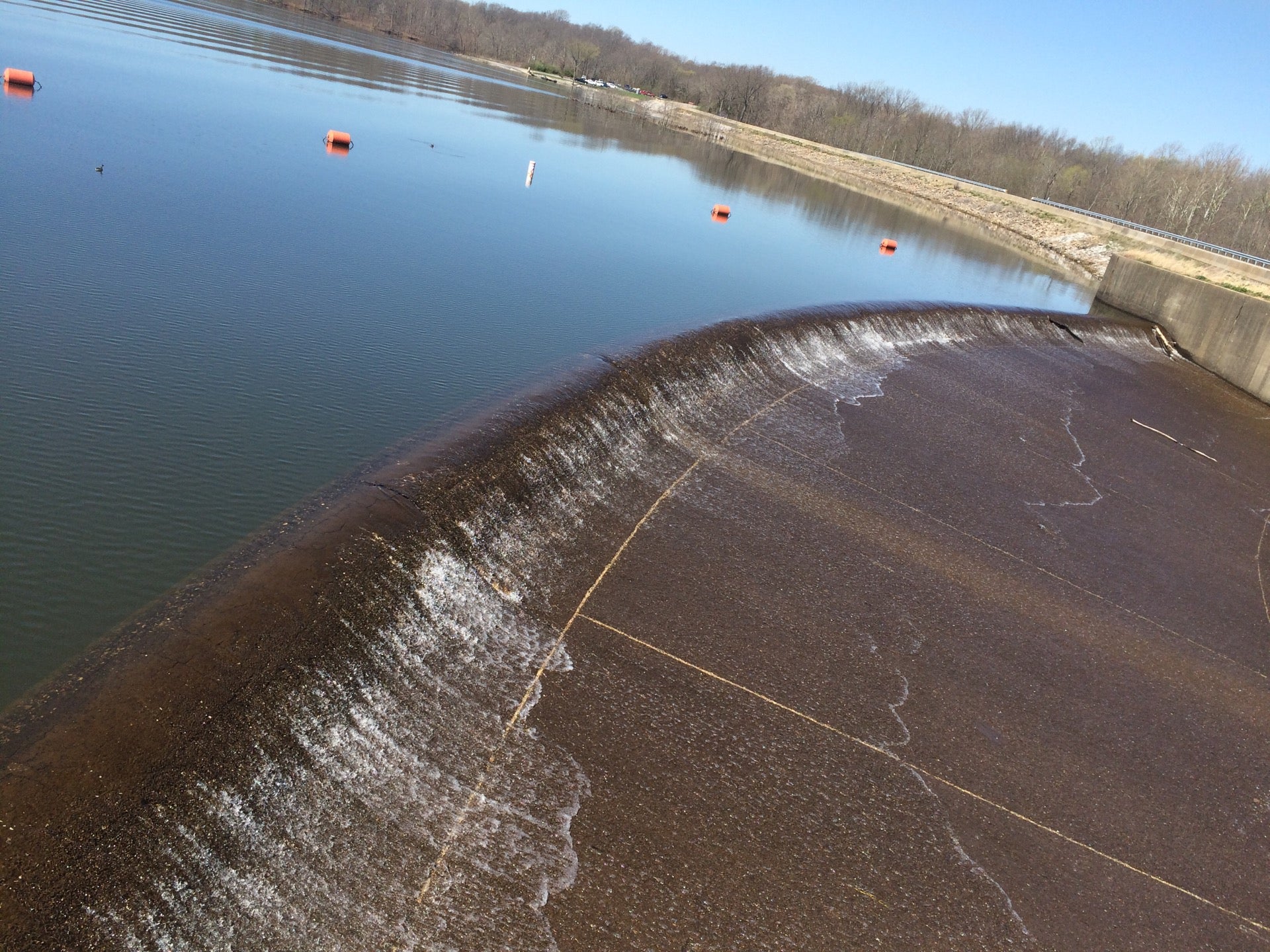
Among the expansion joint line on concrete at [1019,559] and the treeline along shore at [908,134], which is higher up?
the treeline along shore at [908,134]

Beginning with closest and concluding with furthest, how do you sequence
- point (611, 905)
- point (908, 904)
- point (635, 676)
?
1. point (611, 905)
2. point (908, 904)
3. point (635, 676)

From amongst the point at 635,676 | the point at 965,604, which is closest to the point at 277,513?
the point at 635,676

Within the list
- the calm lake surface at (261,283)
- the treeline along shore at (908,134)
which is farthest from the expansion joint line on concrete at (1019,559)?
the treeline along shore at (908,134)

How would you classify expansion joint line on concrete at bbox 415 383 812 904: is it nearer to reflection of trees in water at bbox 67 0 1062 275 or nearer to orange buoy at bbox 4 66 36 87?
orange buoy at bbox 4 66 36 87

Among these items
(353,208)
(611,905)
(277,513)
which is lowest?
(611,905)

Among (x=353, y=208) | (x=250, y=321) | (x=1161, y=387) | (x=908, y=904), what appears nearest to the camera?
(x=908, y=904)

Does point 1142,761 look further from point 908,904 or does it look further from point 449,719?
point 449,719

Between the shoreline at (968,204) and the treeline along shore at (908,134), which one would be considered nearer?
the shoreline at (968,204)

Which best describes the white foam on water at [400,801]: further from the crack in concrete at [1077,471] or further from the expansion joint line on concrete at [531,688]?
the crack in concrete at [1077,471]
